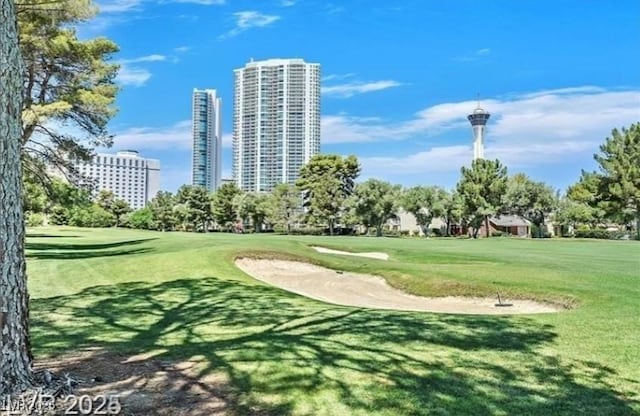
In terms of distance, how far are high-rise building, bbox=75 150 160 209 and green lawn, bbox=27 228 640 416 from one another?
11313 cm

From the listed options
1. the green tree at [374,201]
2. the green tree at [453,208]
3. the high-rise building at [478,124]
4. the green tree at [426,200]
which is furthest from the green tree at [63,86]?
the high-rise building at [478,124]

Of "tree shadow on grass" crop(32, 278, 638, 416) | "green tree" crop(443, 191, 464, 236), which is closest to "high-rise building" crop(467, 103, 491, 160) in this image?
"green tree" crop(443, 191, 464, 236)

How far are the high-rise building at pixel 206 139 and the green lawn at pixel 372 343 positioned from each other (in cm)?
12215

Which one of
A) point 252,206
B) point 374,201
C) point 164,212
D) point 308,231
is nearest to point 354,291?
point 374,201

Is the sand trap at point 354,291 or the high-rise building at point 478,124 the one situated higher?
the high-rise building at point 478,124

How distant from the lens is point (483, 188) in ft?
204

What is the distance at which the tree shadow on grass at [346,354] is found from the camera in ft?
14.2

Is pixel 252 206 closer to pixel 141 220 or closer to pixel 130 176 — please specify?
pixel 141 220

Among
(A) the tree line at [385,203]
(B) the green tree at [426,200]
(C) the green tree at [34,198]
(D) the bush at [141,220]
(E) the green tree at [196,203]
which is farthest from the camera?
(D) the bush at [141,220]

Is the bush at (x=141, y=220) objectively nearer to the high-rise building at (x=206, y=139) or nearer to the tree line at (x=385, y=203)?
the tree line at (x=385, y=203)

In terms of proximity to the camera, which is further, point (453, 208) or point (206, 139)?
point (206, 139)

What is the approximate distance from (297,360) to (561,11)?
16.7m

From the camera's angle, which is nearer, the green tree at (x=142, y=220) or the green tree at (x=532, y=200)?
the green tree at (x=532, y=200)

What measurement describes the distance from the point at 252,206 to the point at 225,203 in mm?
4767
